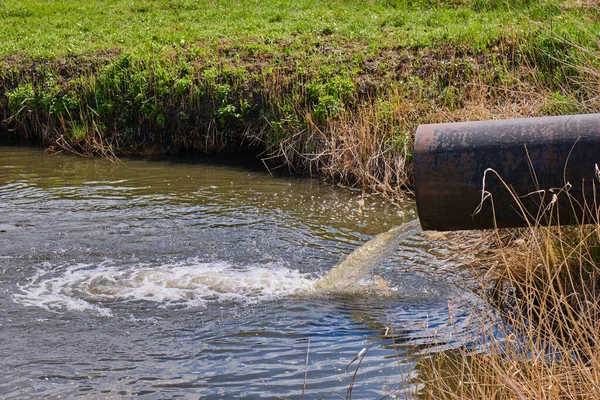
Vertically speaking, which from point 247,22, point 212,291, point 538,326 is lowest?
point 212,291

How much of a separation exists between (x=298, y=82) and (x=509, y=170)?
20.7 ft

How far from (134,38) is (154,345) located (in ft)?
28.9

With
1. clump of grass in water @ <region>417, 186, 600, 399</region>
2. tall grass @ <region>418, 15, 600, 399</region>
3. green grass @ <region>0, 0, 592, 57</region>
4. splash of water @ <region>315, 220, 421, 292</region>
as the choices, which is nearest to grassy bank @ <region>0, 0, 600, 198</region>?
green grass @ <region>0, 0, 592, 57</region>

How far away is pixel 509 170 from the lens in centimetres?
458

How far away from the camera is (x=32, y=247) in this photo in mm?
7320

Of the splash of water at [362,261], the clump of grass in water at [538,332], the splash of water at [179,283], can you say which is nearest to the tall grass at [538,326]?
the clump of grass in water at [538,332]

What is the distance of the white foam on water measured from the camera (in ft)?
19.8

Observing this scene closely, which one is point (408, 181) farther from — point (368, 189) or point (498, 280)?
point (498, 280)

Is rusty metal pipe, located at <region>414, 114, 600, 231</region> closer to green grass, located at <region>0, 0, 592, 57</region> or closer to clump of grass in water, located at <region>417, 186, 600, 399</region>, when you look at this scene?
clump of grass in water, located at <region>417, 186, 600, 399</region>

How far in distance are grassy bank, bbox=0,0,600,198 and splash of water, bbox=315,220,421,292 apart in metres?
1.61

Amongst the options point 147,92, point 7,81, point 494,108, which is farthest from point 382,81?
point 7,81

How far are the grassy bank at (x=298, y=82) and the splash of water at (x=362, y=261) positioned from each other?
1.61m

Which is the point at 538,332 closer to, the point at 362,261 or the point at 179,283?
the point at 362,261

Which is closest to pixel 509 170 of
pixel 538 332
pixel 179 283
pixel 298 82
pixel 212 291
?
pixel 538 332
